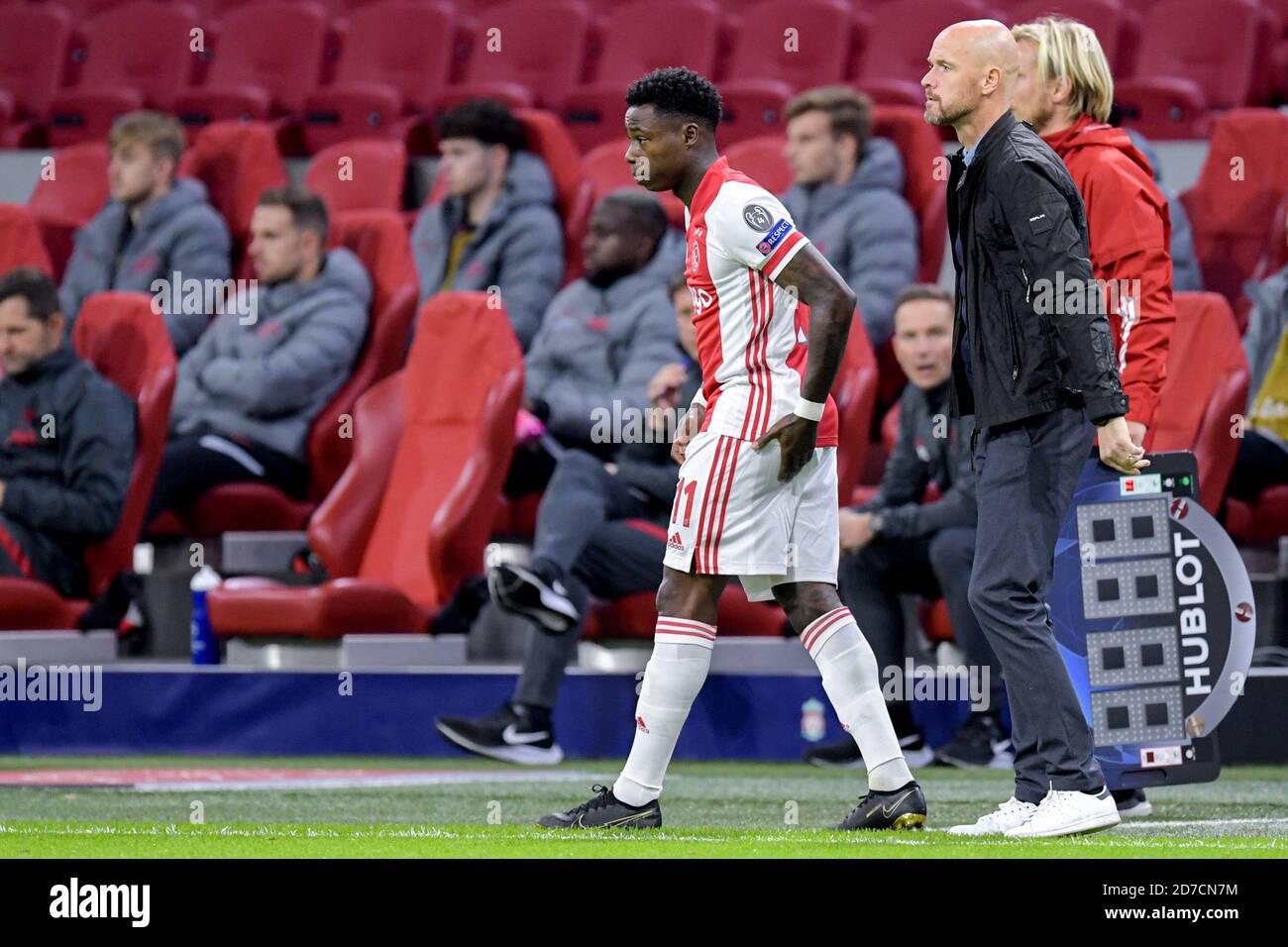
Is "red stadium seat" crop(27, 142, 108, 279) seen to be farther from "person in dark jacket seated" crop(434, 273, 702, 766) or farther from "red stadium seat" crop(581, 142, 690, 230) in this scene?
"person in dark jacket seated" crop(434, 273, 702, 766)

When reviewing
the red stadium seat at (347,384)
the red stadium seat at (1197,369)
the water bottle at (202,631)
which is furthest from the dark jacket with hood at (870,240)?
the water bottle at (202,631)

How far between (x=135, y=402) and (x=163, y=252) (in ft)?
5.04

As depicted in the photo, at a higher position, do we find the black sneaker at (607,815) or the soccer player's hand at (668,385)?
the soccer player's hand at (668,385)

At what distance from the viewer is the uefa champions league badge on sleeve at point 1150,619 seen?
4.16 metres

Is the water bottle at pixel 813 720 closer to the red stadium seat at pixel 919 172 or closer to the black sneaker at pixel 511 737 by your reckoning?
the black sneaker at pixel 511 737

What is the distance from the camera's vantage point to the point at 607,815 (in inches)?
147

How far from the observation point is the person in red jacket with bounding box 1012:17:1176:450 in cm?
402

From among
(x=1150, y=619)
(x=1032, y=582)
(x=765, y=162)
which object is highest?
(x=765, y=162)

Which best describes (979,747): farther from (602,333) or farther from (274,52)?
(274,52)

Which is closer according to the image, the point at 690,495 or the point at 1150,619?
the point at 690,495

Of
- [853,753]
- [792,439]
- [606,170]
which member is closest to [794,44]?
[606,170]

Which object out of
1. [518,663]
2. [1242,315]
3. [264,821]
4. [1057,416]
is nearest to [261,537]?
[518,663]

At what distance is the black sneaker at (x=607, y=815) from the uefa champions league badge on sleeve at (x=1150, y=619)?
995 millimetres
